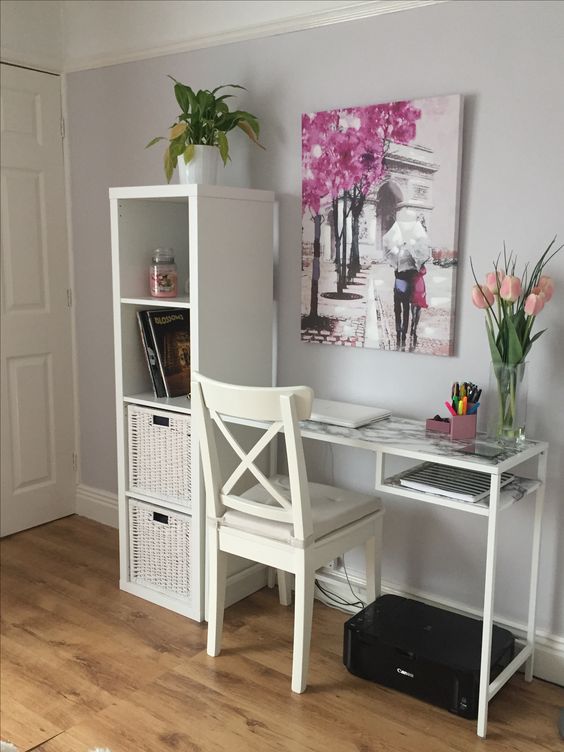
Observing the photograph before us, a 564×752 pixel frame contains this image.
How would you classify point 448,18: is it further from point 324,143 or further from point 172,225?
point 172,225

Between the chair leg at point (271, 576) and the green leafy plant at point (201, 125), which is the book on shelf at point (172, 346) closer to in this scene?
the green leafy plant at point (201, 125)

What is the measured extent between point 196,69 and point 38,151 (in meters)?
0.90

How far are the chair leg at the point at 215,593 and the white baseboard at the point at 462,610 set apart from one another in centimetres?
36

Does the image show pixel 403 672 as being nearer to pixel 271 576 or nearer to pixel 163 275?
pixel 271 576

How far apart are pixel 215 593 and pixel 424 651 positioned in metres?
0.69

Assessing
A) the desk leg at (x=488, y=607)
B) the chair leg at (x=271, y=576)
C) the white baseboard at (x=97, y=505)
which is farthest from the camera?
the white baseboard at (x=97, y=505)

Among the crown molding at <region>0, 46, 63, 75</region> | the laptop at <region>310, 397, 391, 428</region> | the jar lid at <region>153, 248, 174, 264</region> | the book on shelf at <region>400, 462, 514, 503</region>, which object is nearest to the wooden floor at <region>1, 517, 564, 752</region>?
the book on shelf at <region>400, 462, 514, 503</region>

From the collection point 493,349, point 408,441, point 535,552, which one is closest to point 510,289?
point 493,349

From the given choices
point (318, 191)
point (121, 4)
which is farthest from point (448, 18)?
point (121, 4)

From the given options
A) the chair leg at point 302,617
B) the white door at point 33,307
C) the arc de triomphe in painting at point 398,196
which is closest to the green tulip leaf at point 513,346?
the arc de triomphe in painting at point 398,196

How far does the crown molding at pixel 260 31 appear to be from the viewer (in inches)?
99.0

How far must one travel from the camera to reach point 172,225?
301 cm

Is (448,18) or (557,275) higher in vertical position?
(448,18)

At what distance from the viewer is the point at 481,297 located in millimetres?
2221
